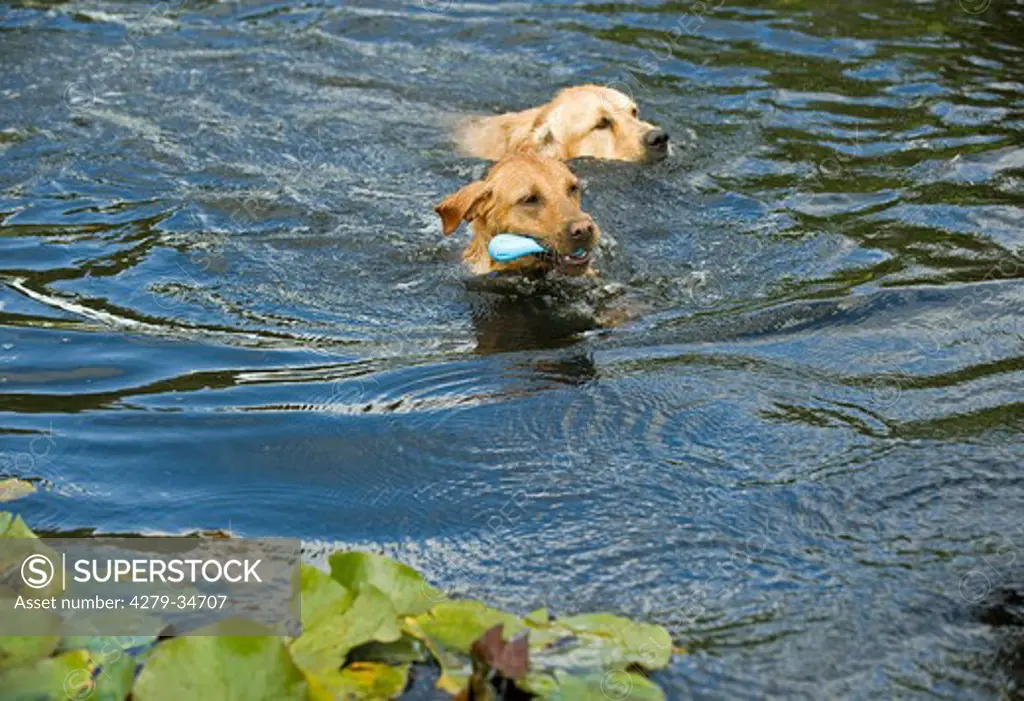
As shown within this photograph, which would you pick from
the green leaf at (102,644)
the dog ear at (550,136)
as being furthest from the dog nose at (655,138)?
the green leaf at (102,644)

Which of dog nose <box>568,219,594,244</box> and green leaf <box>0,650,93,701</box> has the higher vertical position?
dog nose <box>568,219,594,244</box>

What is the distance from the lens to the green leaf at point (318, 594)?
152 inches

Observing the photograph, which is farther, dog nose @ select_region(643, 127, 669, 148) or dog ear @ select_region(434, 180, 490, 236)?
dog nose @ select_region(643, 127, 669, 148)

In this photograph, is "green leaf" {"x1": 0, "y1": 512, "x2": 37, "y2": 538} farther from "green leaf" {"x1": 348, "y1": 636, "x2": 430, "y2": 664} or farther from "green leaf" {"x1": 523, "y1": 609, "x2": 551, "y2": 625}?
"green leaf" {"x1": 523, "y1": 609, "x2": 551, "y2": 625}

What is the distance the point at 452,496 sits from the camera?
5074mm

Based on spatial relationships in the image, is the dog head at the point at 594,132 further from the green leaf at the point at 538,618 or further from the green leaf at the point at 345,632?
the green leaf at the point at 345,632

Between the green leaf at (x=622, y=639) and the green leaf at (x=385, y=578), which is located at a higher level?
the green leaf at (x=385, y=578)

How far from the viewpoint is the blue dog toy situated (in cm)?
723

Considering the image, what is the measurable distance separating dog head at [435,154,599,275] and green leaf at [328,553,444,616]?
3.38 metres

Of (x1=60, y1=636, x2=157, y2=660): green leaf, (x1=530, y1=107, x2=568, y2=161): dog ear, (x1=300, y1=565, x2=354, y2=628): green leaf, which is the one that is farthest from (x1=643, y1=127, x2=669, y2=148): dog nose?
(x1=60, y1=636, x2=157, y2=660): green leaf

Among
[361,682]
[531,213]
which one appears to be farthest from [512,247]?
[361,682]

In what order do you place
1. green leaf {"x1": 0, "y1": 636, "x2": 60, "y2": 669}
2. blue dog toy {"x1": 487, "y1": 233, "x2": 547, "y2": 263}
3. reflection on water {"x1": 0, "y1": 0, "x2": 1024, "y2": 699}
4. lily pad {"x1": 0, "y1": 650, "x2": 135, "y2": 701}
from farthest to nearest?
1. blue dog toy {"x1": 487, "y1": 233, "x2": 547, "y2": 263}
2. reflection on water {"x1": 0, "y1": 0, "x2": 1024, "y2": 699}
3. green leaf {"x1": 0, "y1": 636, "x2": 60, "y2": 669}
4. lily pad {"x1": 0, "y1": 650, "x2": 135, "y2": 701}

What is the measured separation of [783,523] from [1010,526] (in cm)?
76

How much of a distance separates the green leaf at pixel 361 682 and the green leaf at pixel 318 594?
19 centimetres
